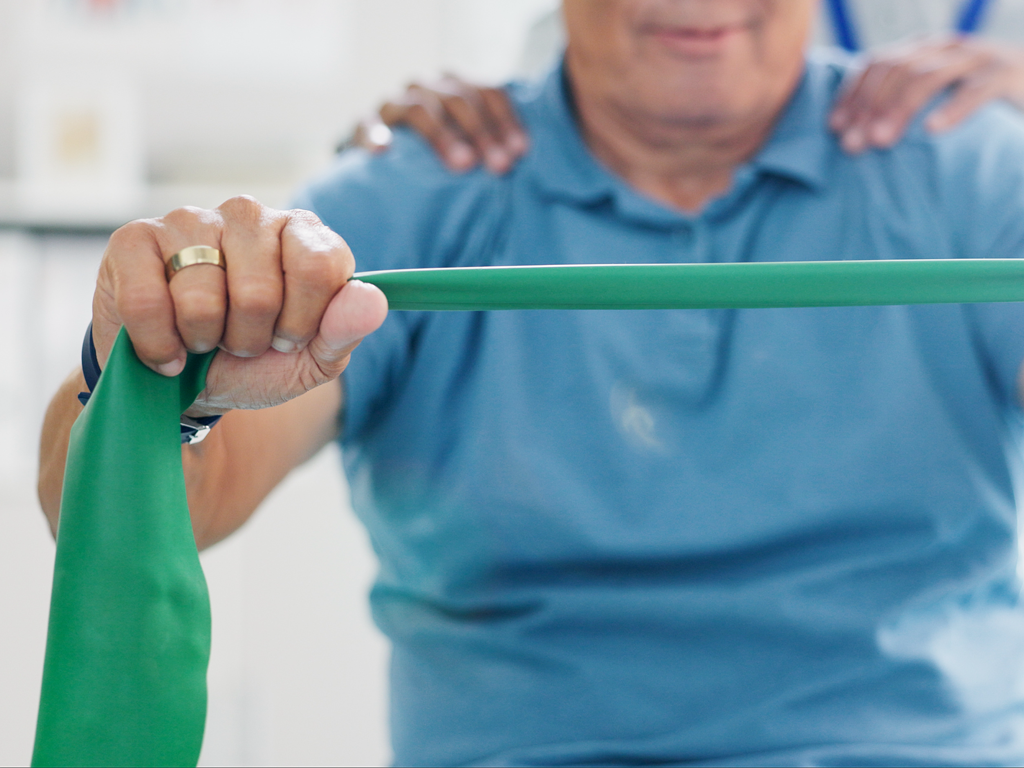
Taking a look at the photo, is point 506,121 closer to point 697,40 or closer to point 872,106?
point 697,40

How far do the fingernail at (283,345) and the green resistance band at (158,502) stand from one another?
41mm

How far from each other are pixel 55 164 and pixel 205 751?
1.43 m

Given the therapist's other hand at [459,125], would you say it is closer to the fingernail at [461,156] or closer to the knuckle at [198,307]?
the fingernail at [461,156]

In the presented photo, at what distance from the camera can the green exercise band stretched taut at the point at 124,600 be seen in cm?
42

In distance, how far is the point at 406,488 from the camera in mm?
750

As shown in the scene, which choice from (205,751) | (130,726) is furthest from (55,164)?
(130,726)

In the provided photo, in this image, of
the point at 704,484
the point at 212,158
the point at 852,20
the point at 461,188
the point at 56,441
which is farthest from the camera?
the point at 212,158

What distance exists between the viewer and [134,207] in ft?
5.82

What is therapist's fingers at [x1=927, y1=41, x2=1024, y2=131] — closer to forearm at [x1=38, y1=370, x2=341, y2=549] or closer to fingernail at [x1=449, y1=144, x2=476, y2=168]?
fingernail at [x1=449, y1=144, x2=476, y2=168]

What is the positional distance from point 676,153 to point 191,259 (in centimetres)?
47

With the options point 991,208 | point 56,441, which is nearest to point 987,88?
point 991,208

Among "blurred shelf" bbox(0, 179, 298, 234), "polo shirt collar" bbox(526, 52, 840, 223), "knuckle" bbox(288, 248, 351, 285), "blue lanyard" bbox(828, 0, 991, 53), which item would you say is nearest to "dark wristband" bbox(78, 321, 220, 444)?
"knuckle" bbox(288, 248, 351, 285)

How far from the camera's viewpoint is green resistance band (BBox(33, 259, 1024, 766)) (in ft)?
1.38

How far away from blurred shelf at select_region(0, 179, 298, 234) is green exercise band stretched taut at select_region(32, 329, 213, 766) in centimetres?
87
